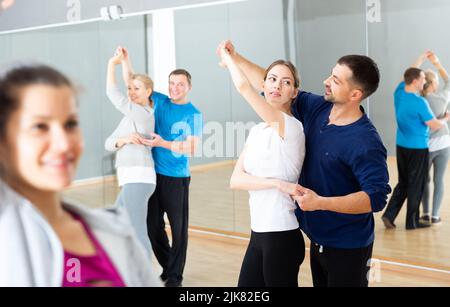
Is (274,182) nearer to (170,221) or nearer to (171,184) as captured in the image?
(171,184)

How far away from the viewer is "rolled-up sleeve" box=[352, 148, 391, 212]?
1.94 meters

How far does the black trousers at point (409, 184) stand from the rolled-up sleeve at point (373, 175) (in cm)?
189

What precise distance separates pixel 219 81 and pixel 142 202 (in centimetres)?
256

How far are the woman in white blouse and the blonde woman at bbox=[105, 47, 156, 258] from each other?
1.07ft

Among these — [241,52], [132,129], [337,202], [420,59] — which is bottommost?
[337,202]

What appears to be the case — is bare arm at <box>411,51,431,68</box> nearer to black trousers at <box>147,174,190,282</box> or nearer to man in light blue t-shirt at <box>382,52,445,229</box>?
man in light blue t-shirt at <box>382,52,445,229</box>

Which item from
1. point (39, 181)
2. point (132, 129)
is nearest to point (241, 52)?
point (132, 129)

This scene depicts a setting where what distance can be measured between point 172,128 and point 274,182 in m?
1.50

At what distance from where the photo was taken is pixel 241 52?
4398 mm

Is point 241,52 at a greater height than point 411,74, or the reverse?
point 241,52

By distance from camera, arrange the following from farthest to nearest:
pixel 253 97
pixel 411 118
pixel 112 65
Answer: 1. pixel 411 118
2. pixel 253 97
3. pixel 112 65

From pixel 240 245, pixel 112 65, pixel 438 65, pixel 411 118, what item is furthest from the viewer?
pixel 240 245

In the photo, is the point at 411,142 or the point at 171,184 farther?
the point at 411,142
